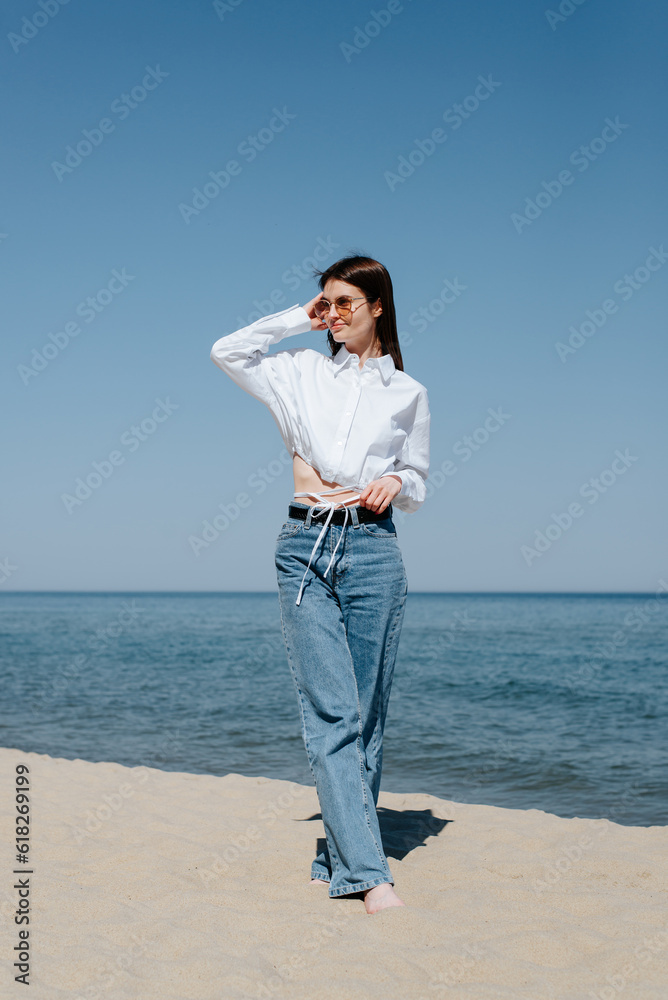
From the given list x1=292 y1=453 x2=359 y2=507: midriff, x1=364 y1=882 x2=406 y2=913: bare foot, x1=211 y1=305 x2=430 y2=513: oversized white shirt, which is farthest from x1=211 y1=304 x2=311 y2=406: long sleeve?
x1=364 y1=882 x2=406 y2=913: bare foot

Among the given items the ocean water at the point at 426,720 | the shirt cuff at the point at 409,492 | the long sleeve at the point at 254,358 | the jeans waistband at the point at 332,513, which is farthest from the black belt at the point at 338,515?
the ocean water at the point at 426,720

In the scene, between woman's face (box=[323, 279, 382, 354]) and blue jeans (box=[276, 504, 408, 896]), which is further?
woman's face (box=[323, 279, 382, 354])

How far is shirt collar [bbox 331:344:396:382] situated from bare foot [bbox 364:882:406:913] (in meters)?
1.84

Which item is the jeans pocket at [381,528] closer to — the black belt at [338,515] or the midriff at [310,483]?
the black belt at [338,515]

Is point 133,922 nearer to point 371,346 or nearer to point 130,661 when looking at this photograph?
point 371,346

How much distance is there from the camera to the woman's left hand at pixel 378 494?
266 cm

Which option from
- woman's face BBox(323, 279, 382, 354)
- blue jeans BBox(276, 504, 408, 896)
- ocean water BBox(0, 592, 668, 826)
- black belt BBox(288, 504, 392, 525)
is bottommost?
ocean water BBox(0, 592, 668, 826)

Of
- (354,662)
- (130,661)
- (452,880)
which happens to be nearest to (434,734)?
(452,880)

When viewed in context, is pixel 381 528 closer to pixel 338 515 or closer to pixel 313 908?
pixel 338 515

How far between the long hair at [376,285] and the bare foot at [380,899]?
193cm

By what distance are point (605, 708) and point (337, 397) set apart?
8.33m

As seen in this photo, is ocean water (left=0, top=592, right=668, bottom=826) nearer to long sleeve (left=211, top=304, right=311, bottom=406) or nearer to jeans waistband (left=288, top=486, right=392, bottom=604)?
jeans waistband (left=288, top=486, right=392, bottom=604)

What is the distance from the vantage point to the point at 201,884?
2.97 m

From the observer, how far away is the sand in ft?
6.72
